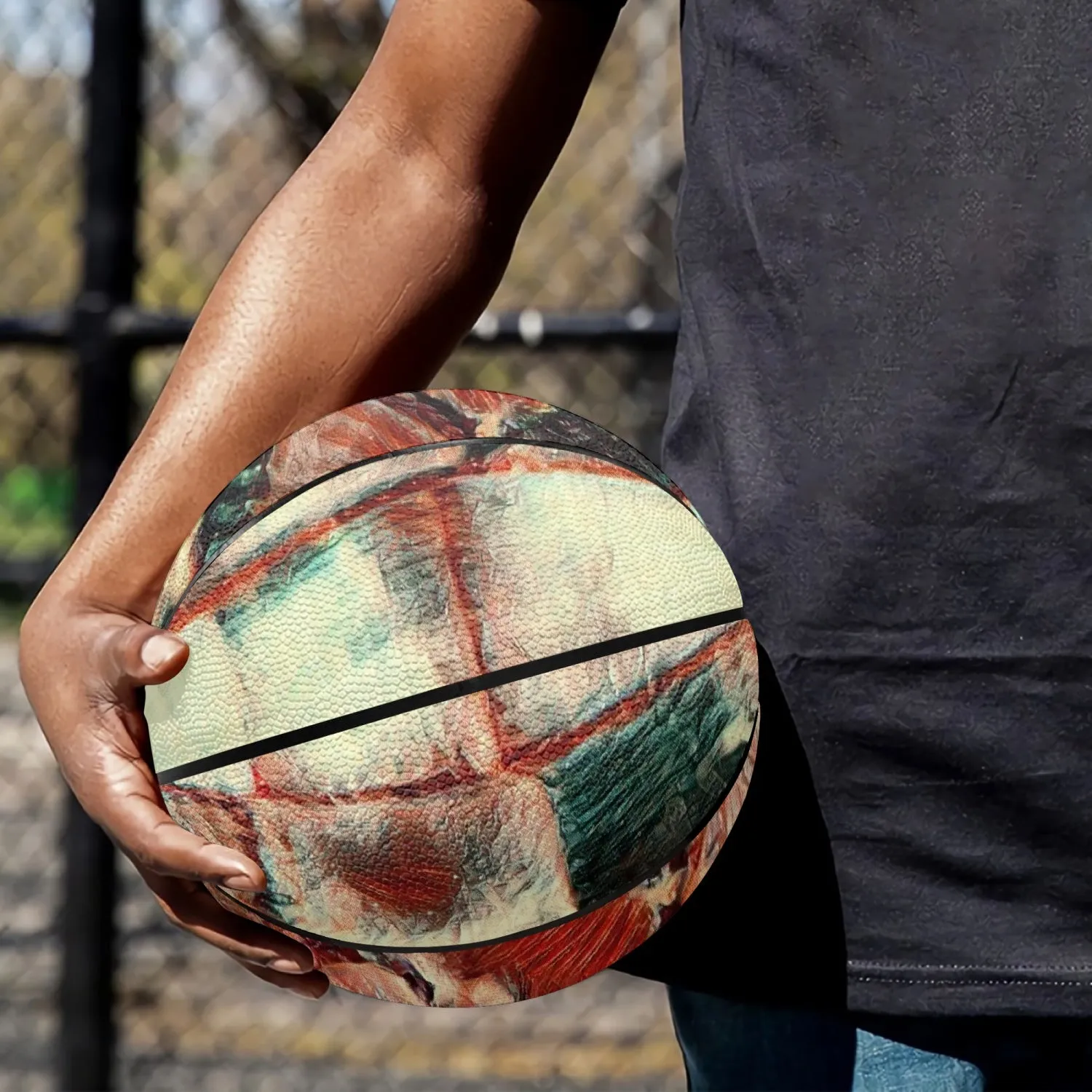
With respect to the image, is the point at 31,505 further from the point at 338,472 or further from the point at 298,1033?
the point at 338,472

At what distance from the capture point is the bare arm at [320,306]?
52.9 inches

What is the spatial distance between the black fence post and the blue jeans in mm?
1832

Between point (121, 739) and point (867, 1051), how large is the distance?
29.3 inches

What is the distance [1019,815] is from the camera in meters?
1.30

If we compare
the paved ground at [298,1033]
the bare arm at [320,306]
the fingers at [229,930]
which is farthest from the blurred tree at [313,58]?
the fingers at [229,930]

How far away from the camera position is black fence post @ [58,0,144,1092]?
290 cm

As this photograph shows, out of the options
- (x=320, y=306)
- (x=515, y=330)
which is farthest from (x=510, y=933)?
(x=515, y=330)

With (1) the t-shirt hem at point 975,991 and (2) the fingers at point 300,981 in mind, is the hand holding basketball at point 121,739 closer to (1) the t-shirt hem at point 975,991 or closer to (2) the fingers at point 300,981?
(2) the fingers at point 300,981

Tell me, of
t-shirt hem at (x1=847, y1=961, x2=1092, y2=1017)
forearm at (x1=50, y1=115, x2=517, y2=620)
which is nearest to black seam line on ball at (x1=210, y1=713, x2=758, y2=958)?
t-shirt hem at (x1=847, y1=961, x2=1092, y2=1017)

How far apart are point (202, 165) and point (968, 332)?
8.57ft

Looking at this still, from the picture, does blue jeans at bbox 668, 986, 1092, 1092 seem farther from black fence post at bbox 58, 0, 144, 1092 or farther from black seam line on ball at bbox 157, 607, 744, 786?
black fence post at bbox 58, 0, 144, 1092

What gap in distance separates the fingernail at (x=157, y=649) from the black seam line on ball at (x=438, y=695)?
0.31 ft

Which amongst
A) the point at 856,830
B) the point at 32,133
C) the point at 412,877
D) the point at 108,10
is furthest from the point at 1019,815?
the point at 32,133

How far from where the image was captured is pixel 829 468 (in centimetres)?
128
